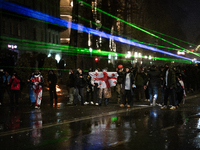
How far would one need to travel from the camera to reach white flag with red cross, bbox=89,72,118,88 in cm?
1706

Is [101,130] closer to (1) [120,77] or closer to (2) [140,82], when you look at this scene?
(1) [120,77]

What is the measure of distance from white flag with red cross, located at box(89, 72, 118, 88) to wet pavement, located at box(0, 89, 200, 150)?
2.33 meters

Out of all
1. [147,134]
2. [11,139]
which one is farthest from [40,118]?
[147,134]

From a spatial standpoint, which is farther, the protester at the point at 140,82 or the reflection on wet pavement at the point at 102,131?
the protester at the point at 140,82

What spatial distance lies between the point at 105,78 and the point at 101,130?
716 centimetres

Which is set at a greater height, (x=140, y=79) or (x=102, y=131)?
(x=140, y=79)

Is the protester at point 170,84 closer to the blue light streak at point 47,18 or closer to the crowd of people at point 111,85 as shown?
the crowd of people at point 111,85

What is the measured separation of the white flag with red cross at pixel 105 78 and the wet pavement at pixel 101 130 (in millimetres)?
2334

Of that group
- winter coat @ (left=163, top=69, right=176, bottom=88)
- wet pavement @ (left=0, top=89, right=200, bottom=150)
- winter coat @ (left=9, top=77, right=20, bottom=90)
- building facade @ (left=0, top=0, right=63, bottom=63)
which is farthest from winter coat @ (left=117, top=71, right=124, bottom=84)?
building facade @ (left=0, top=0, right=63, bottom=63)

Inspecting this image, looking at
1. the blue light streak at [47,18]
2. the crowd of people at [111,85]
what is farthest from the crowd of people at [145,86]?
the blue light streak at [47,18]

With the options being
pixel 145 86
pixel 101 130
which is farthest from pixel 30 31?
pixel 101 130

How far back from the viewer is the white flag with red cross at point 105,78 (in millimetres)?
17062

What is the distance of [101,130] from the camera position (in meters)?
10.1

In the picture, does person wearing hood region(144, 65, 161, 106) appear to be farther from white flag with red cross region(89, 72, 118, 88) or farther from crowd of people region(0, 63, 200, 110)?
white flag with red cross region(89, 72, 118, 88)
